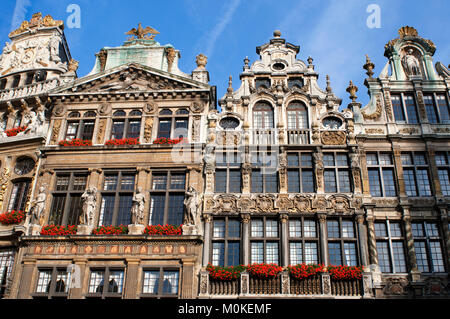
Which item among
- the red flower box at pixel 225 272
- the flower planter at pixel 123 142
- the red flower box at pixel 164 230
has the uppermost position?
the flower planter at pixel 123 142

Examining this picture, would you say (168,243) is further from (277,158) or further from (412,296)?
(412,296)

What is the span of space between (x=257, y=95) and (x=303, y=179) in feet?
16.3

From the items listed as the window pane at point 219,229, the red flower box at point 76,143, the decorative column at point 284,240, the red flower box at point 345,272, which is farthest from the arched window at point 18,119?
the red flower box at point 345,272

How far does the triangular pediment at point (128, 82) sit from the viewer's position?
24.4 m

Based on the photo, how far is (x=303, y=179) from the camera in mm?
21641

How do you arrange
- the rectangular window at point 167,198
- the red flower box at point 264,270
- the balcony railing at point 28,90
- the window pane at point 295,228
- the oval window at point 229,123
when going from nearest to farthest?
the red flower box at point 264,270 < the window pane at point 295,228 < the rectangular window at point 167,198 < the oval window at point 229,123 < the balcony railing at point 28,90

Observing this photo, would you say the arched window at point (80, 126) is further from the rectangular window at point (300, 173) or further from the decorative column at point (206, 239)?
the rectangular window at point (300, 173)

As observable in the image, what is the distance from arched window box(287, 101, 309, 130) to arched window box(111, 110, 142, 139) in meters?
7.48

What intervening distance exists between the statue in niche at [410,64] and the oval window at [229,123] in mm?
9229

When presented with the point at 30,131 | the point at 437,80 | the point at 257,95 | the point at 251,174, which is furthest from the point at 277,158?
the point at 30,131

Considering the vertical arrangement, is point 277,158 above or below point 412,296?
above

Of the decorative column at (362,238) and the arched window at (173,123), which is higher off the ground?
the arched window at (173,123)

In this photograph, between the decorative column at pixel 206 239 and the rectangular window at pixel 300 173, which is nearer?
the decorative column at pixel 206 239
